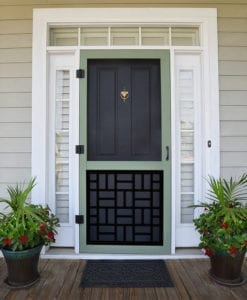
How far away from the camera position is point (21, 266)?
2301 mm

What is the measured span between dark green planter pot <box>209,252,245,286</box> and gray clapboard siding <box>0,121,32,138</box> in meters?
2.09

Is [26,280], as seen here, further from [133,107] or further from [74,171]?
[133,107]

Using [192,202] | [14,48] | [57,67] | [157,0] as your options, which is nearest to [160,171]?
[192,202]

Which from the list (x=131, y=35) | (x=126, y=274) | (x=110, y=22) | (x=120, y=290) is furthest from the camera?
(x=131, y=35)

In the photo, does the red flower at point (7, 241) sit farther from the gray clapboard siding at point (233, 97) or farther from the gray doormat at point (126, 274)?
the gray clapboard siding at point (233, 97)

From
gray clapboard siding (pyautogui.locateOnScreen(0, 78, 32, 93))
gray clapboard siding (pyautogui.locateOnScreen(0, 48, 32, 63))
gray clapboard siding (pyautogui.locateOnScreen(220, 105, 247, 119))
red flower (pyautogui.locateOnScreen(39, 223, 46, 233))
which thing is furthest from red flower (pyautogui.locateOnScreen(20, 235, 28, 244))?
gray clapboard siding (pyautogui.locateOnScreen(220, 105, 247, 119))

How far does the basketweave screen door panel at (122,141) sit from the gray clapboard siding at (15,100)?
61 centimetres

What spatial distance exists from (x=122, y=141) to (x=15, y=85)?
1.21 m

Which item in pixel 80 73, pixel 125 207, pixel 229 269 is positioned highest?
pixel 80 73

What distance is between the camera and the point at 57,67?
9.66 ft

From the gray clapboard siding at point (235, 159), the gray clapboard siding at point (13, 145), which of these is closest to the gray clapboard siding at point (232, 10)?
the gray clapboard siding at point (235, 159)

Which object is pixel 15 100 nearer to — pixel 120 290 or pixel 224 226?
pixel 120 290

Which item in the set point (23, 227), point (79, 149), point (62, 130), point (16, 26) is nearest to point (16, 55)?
point (16, 26)

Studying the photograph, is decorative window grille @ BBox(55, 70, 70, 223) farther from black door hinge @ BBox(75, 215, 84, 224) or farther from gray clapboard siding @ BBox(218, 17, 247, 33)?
gray clapboard siding @ BBox(218, 17, 247, 33)
